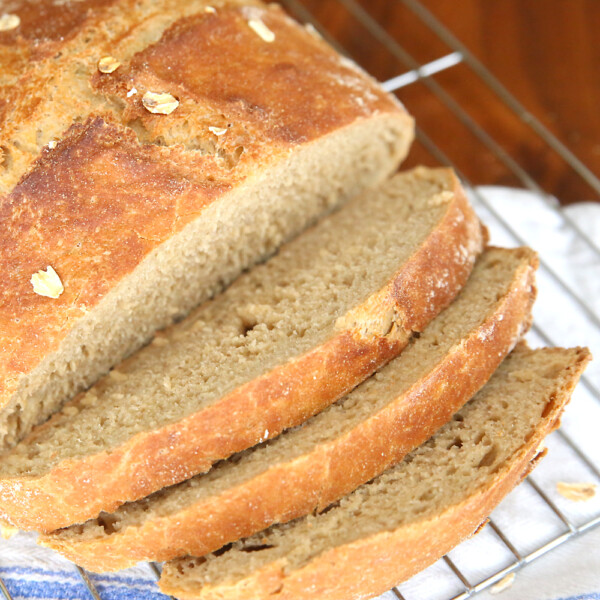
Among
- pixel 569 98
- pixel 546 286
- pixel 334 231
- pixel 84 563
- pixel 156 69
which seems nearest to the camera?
pixel 84 563

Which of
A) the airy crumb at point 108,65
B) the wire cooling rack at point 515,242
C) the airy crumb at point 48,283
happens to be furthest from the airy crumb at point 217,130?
the wire cooling rack at point 515,242

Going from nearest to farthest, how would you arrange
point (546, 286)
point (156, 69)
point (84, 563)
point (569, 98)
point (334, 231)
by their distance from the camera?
1. point (84, 563)
2. point (156, 69)
3. point (334, 231)
4. point (546, 286)
5. point (569, 98)

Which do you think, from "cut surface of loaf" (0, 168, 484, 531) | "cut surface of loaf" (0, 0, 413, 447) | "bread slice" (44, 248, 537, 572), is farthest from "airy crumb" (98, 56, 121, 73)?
"bread slice" (44, 248, 537, 572)

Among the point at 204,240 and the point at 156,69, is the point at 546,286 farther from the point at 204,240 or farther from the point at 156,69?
the point at 156,69

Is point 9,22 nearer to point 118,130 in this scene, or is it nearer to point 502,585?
point 118,130

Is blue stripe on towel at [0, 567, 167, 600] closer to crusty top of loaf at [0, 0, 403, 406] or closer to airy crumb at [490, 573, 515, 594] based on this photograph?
crusty top of loaf at [0, 0, 403, 406]

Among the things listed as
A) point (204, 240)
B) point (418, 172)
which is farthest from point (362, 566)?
point (418, 172)

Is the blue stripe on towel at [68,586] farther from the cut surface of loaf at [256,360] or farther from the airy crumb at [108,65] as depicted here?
the airy crumb at [108,65]
